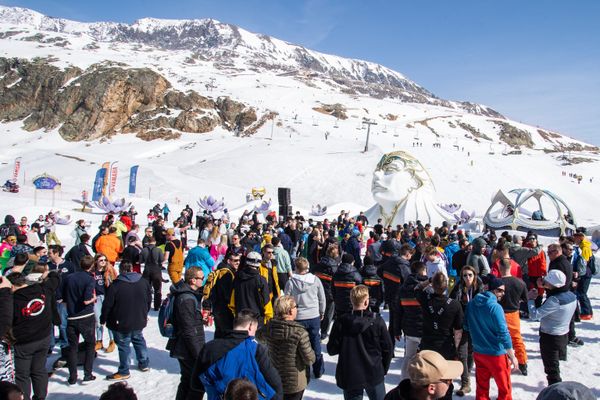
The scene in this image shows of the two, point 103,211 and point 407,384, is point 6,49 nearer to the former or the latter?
point 103,211

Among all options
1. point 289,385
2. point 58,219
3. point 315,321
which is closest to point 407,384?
point 289,385

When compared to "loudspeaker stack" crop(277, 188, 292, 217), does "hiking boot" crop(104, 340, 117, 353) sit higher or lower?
lower

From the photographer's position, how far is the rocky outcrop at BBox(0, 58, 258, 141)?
69.7 metres

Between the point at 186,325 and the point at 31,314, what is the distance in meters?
1.53

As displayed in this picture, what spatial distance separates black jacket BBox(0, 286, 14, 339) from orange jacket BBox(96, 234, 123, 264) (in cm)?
414

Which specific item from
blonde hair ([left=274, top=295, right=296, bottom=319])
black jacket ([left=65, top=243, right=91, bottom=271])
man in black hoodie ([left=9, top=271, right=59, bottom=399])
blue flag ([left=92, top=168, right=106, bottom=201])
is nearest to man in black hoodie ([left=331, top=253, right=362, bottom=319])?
blonde hair ([left=274, top=295, right=296, bottom=319])

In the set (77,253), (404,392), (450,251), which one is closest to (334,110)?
(450,251)

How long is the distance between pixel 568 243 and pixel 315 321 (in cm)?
532

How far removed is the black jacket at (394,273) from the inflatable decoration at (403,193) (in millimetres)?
17110

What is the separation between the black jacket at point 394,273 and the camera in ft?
22.5

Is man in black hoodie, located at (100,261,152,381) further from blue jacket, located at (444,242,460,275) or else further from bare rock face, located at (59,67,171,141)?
bare rock face, located at (59,67,171,141)

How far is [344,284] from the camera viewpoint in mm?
6234

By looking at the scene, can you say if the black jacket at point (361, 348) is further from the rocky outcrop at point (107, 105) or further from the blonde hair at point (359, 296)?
the rocky outcrop at point (107, 105)

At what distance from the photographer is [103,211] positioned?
26.1 m
